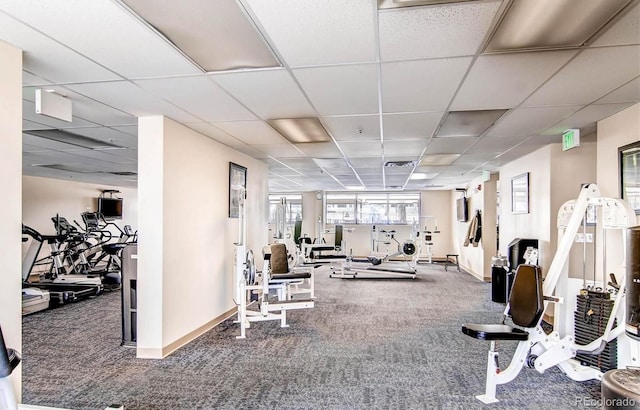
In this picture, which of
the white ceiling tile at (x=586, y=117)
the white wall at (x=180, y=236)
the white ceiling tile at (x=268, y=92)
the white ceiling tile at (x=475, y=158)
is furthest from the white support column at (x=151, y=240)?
the white ceiling tile at (x=475, y=158)

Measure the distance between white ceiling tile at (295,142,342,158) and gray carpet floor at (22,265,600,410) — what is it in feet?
7.71

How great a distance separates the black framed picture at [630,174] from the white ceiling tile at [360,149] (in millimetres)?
2523

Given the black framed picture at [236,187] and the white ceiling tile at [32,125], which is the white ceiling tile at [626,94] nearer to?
the black framed picture at [236,187]

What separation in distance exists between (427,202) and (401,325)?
823 centimetres

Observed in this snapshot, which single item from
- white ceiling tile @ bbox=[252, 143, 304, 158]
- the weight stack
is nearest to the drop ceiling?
white ceiling tile @ bbox=[252, 143, 304, 158]

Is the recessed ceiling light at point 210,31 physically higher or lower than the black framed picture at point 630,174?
higher

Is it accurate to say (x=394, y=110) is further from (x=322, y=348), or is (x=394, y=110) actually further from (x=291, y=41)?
(x=322, y=348)

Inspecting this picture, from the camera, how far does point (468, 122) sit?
376 centimetres

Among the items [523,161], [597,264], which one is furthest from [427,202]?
[597,264]

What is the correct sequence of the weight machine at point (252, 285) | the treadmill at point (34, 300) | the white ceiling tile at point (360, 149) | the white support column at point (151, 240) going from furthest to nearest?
1. the treadmill at point (34, 300)
2. the white ceiling tile at point (360, 149)
3. the weight machine at point (252, 285)
4. the white support column at point (151, 240)

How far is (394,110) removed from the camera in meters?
3.34

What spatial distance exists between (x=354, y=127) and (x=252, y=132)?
47.1 inches

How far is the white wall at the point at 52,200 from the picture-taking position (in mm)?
8530

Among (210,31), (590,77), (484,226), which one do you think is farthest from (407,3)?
(484,226)
